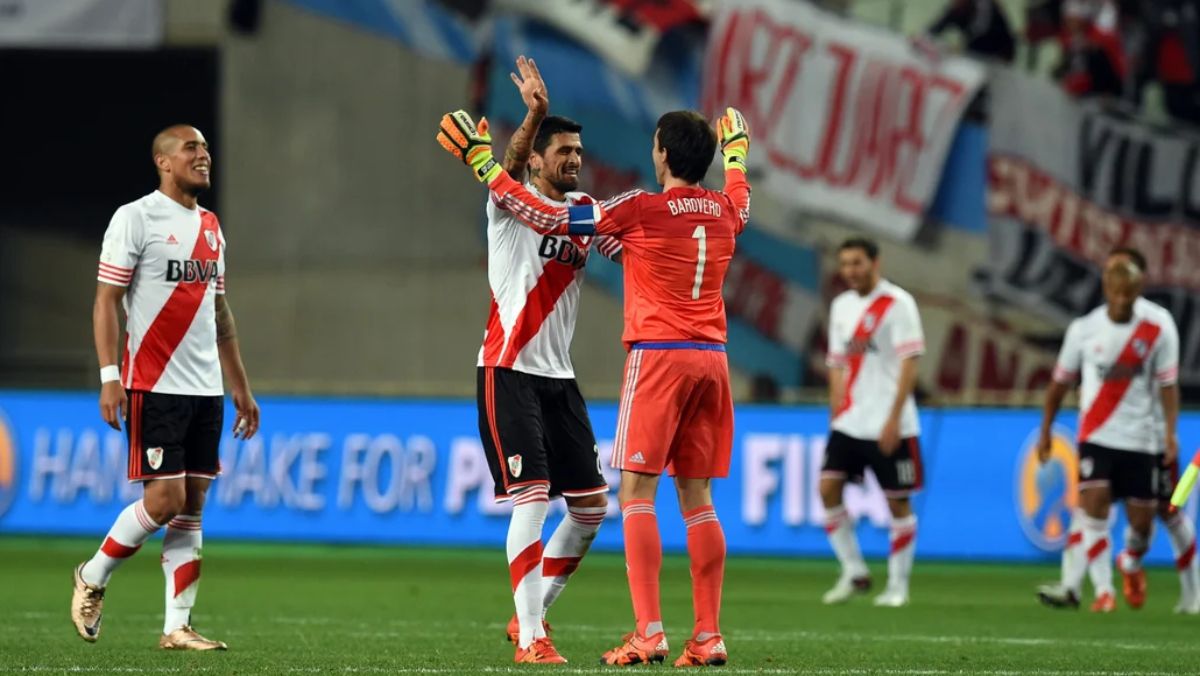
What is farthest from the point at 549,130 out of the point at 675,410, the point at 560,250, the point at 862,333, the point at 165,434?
the point at 862,333

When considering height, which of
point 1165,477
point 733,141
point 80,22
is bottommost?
point 1165,477

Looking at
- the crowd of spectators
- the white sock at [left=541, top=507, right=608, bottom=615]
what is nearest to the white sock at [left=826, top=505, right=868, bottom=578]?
the white sock at [left=541, top=507, right=608, bottom=615]

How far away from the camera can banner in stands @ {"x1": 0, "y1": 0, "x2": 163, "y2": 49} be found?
72.0 ft

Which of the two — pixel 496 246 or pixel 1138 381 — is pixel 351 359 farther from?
pixel 496 246

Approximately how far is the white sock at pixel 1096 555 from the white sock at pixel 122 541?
5795mm

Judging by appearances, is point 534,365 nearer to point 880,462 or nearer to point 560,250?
point 560,250

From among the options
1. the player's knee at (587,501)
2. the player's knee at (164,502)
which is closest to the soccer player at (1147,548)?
the player's knee at (587,501)

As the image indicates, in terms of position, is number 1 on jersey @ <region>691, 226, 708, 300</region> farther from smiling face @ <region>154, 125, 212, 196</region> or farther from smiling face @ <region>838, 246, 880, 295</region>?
smiling face @ <region>838, 246, 880, 295</region>

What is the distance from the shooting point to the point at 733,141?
8.43m

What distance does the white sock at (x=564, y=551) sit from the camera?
8.82 m

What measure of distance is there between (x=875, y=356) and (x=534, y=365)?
4.88 metres

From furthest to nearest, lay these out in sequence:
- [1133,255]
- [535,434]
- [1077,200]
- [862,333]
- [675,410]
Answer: [1077,200]
[862,333]
[1133,255]
[535,434]
[675,410]

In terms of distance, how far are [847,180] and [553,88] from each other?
3.34 metres

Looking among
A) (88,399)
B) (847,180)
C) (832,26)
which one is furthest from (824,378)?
(88,399)
